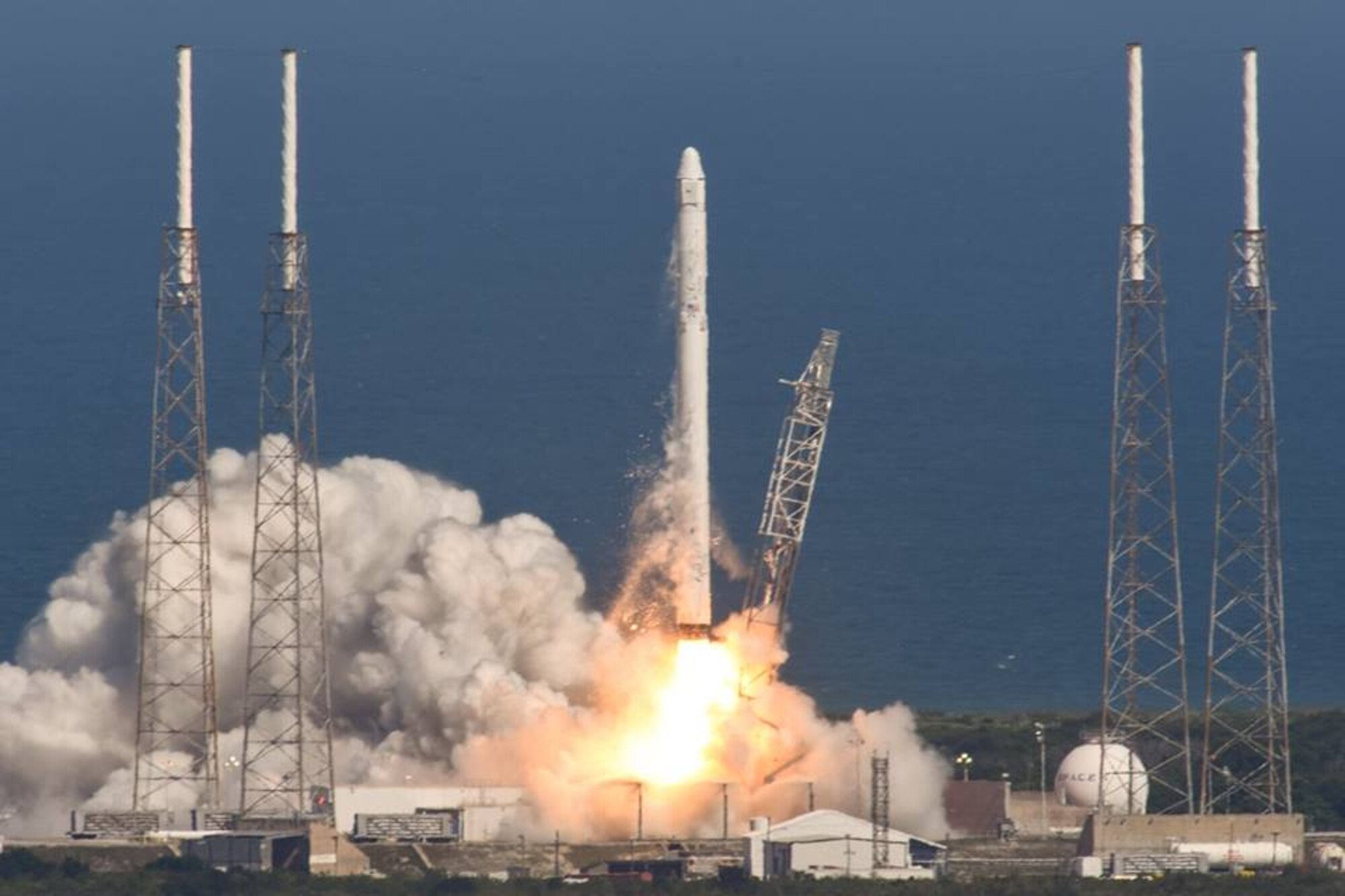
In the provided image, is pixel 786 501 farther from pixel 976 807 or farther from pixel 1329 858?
pixel 1329 858

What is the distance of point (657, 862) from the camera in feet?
281

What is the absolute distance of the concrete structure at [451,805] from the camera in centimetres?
8919

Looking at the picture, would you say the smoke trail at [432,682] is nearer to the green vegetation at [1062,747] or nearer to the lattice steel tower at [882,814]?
the lattice steel tower at [882,814]

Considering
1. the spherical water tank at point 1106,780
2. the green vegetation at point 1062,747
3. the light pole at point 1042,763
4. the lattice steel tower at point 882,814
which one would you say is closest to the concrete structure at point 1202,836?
the spherical water tank at point 1106,780

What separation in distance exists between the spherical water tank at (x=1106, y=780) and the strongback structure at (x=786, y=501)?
27.0 ft

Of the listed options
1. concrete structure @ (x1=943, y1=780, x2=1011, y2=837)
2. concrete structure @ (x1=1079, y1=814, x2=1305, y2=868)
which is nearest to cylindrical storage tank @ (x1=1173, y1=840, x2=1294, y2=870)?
concrete structure @ (x1=1079, y1=814, x2=1305, y2=868)

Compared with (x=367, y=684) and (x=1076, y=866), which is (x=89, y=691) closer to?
(x=367, y=684)

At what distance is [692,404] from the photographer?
91312 mm

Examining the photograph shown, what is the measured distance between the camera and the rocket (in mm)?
90125

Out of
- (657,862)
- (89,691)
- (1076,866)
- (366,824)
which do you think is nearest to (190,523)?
(89,691)

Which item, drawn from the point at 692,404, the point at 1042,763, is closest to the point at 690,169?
the point at 692,404

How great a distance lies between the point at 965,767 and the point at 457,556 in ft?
62.7

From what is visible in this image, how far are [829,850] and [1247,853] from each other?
31.3 feet

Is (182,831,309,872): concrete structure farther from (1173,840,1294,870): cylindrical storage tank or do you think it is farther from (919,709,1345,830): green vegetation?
(919,709,1345,830): green vegetation
